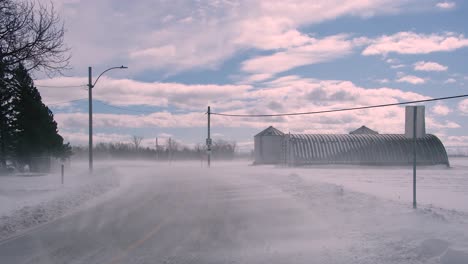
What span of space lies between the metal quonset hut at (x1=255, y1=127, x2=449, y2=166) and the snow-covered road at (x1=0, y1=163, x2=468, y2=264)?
115 feet

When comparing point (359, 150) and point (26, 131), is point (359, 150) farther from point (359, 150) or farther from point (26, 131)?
point (26, 131)

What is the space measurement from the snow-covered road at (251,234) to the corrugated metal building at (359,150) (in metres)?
35.0

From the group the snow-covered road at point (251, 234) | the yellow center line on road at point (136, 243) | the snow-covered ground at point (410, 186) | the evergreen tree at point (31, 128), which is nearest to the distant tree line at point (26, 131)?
the evergreen tree at point (31, 128)

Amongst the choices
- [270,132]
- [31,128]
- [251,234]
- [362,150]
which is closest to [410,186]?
[251,234]

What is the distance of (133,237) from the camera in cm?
1048

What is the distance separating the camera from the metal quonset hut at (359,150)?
170ft

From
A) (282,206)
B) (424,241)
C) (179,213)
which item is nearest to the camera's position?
(424,241)

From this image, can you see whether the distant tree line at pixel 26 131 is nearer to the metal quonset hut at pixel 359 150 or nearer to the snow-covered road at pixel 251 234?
the metal quonset hut at pixel 359 150

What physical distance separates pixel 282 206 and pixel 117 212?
5284 millimetres

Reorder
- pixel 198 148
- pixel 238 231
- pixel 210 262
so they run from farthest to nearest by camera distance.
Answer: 1. pixel 198 148
2. pixel 238 231
3. pixel 210 262

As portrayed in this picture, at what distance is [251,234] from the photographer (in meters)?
10.8

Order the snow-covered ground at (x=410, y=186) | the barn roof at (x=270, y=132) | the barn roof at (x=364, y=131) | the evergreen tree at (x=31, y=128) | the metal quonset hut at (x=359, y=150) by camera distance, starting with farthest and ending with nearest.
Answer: the barn roof at (x=364, y=131), the barn roof at (x=270, y=132), the metal quonset hut at (x=359, y=150), the evergreen tree at (x=31, y=128), the snow-covered ground at (x=410, y=186)

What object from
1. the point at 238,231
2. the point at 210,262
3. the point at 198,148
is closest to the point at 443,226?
the point at 238,231

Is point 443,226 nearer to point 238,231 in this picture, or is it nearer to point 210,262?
point 238,231
